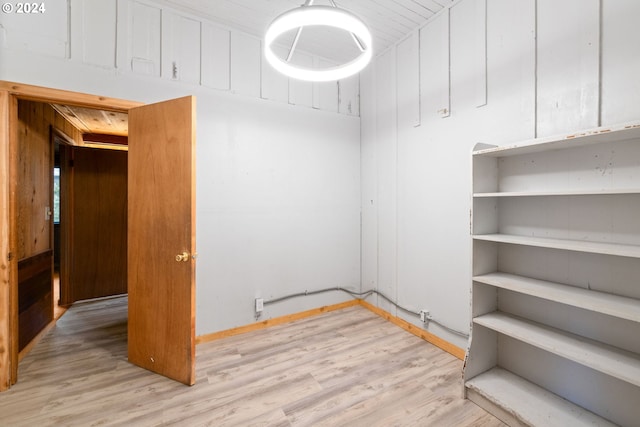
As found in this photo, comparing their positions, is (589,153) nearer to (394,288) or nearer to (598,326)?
(598,326)

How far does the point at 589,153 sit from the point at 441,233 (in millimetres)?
1170

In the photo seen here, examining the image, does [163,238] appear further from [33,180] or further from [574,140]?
[574,140]

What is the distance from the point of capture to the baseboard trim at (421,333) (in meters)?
2.42

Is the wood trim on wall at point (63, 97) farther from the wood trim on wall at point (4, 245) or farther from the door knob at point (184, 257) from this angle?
the door knob at point (184, 257)

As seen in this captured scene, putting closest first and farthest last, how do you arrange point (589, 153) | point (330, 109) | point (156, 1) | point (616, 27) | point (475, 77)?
point (616, 27) → point (589, 153) → point (475, 77) → point (156, 1) → point (330, 109)

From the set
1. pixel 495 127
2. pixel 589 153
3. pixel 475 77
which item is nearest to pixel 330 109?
pixel 475 77

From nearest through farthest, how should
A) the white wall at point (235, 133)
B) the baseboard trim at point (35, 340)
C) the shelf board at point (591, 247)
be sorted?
the shelf board at point (591, 247) → the white wall at point (235, 133) → the baseboard trim at point (35, 340)

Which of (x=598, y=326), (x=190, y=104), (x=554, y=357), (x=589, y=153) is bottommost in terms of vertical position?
(x=554, y=357)

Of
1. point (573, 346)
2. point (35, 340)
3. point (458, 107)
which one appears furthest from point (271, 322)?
point (458, 107)

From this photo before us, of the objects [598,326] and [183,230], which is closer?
[598,326]

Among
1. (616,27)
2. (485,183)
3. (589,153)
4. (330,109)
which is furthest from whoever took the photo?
(330,109)

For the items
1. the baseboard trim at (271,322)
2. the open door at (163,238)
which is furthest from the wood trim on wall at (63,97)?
the baseboard trim at (271,322)

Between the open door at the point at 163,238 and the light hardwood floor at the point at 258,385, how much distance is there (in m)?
0.22

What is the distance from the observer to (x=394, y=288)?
312 cm
